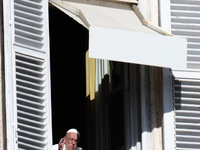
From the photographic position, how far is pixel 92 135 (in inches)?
546

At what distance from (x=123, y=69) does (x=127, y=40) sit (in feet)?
4.53

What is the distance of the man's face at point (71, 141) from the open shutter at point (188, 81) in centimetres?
100

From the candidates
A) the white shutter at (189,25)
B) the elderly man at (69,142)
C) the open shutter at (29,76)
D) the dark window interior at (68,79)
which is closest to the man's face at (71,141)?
the elderly man at (69,142)

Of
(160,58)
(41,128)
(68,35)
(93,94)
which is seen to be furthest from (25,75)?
(68,35)

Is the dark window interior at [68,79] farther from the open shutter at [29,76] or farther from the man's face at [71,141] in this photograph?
the open shutter at [29,76]

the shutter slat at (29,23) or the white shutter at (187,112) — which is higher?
the shutter slat at (29,23)

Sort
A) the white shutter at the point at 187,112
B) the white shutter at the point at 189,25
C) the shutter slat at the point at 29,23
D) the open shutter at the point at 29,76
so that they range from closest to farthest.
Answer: the open shutter at the point at 29,76 → the shutter slat at the point at 29,23 → the white shutter at the point at 187,112 → the white shutter at the point at 189,25

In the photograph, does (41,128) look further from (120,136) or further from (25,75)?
(120,136)

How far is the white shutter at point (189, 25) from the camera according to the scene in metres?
11.4

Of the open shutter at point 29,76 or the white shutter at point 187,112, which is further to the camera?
the white shutter at point 187,112

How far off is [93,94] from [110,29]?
11.3 ft

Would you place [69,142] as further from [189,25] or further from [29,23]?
[189,25]

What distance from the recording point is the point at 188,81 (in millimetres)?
11344

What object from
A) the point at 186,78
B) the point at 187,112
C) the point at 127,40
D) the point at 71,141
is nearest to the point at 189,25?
the point at 186,78
